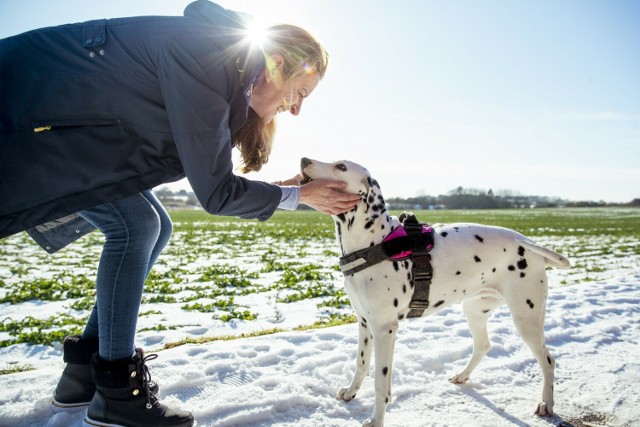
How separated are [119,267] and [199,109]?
1272mm

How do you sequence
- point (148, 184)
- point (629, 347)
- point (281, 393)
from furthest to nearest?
point (629, 347) < point (281, 393) < point (148, 184)

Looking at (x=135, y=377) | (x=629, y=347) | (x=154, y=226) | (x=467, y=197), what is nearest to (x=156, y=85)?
(x=154, y=226)

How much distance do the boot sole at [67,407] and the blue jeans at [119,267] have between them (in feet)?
2.39

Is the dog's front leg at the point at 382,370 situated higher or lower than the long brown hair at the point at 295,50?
lower

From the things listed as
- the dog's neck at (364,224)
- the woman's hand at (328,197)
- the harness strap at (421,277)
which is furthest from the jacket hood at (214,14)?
the harness strap at (421,277)

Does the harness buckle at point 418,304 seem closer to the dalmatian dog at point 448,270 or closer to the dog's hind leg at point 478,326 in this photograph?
the dalmatian dog at point 448,270

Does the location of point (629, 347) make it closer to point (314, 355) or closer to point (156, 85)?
point (314, 355)

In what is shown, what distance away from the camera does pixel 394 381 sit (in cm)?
386

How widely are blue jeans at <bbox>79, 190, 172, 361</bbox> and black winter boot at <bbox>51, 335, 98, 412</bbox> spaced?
0.52m

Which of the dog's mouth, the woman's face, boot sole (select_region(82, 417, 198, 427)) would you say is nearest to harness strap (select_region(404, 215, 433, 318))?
the dog's mouth

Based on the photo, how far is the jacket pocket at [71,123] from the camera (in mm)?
2086

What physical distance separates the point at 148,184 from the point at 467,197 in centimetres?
13987

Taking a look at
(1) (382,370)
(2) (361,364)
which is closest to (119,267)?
(1) (382,370)

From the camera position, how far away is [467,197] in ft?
436
